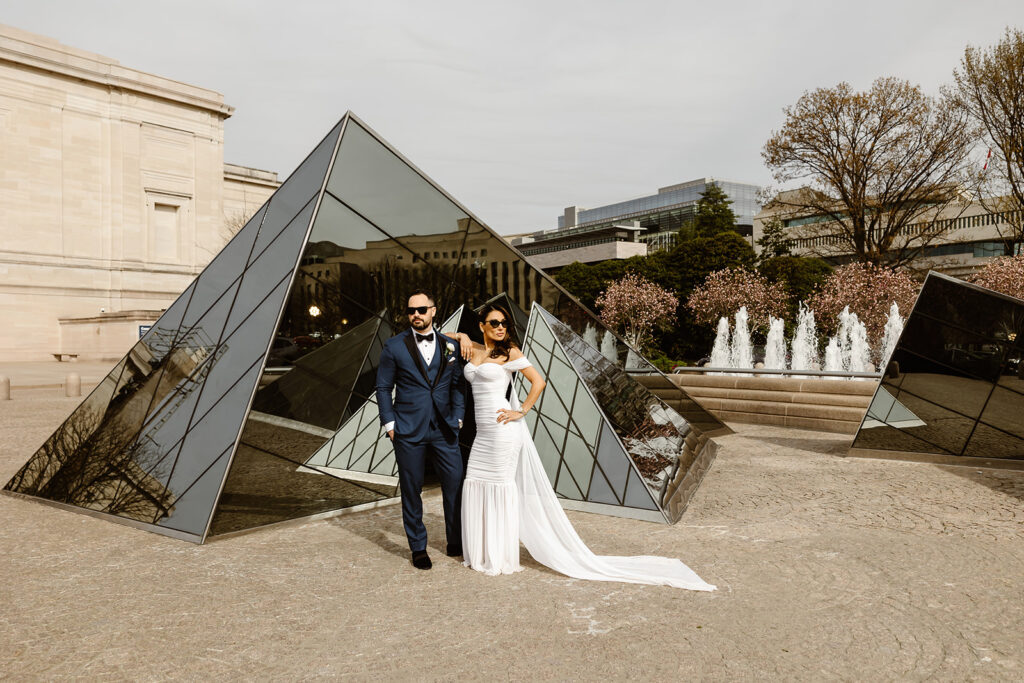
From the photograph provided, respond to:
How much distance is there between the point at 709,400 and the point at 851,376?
2934 millimetres

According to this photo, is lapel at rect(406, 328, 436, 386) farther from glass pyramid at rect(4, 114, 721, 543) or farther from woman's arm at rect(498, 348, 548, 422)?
glass pyramid at rect(4, 114, 721, 543)

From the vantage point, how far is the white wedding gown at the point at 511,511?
16.3 feet

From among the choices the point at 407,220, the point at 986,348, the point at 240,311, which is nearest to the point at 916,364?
the point at 986,348

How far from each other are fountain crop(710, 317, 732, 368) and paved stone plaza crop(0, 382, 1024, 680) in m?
21.4

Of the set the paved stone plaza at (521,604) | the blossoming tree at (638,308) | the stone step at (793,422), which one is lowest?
the stone step at (793,422)

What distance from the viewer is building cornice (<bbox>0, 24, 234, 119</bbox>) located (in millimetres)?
36156

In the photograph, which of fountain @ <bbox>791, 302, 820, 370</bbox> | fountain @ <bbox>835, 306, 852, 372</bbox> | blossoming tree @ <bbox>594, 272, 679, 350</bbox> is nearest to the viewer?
fountain @ <bbox>791, 302, 820, 370</bbox>

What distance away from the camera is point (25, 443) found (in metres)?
11.2

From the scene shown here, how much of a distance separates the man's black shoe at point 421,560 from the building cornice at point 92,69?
139 feet

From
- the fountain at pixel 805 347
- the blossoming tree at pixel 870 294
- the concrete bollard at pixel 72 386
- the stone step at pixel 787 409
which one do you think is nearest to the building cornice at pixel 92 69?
the concrete bollard at pixel 72 386

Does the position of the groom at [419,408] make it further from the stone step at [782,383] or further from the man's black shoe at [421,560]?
the stone step at [782,383]

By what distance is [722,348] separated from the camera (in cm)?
3353

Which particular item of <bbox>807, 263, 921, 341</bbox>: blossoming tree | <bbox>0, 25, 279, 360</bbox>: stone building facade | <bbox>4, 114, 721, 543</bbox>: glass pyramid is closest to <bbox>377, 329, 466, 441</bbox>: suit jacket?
<bbox>4, 114, 721, 543</bbox>: glass pyramid

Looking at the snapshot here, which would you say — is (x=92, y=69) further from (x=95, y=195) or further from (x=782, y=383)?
(x=782, y=383)
